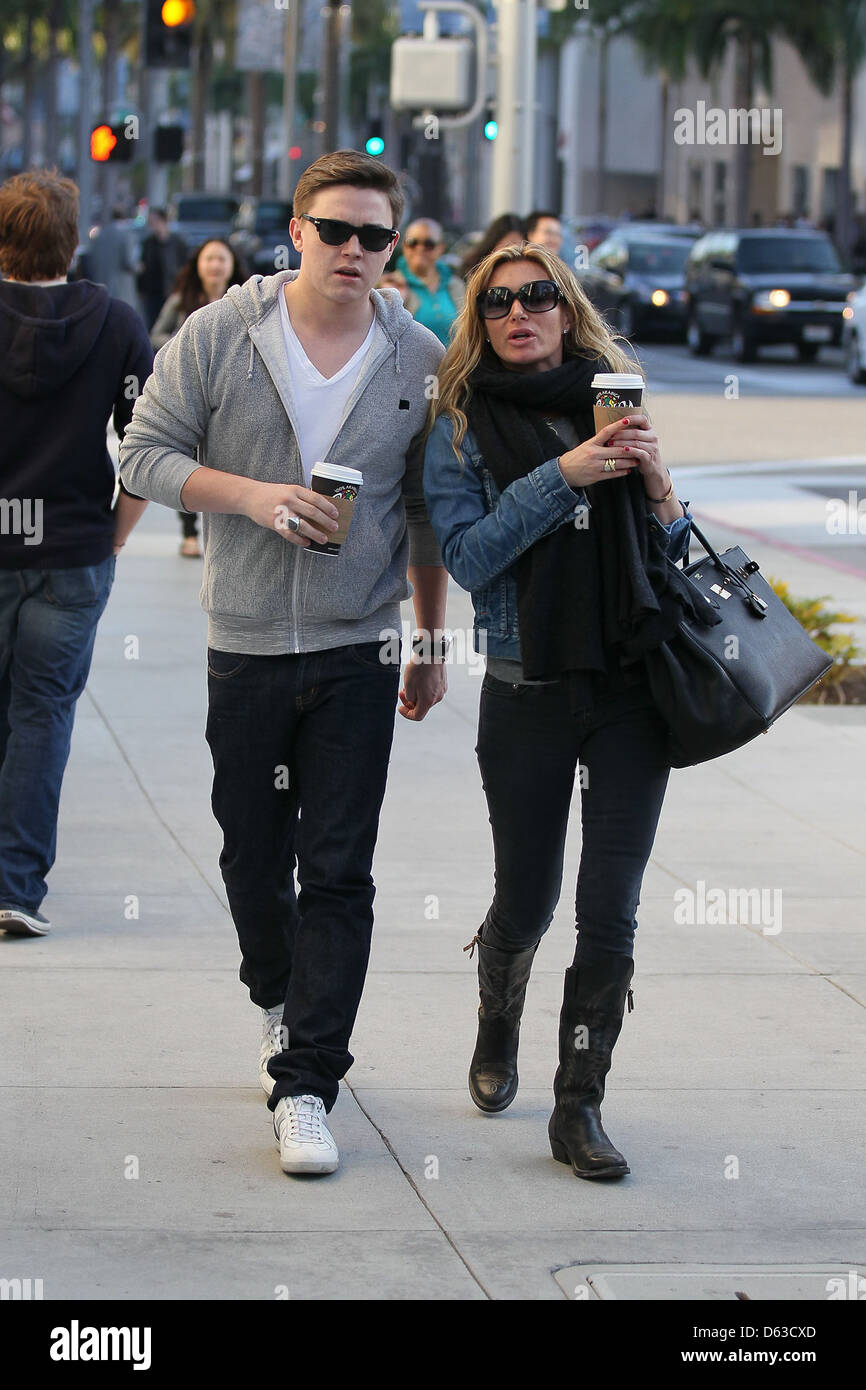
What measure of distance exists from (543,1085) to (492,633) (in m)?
1.17

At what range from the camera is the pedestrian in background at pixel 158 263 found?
22266mm

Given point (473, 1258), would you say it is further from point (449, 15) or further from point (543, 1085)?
point (449, 15)

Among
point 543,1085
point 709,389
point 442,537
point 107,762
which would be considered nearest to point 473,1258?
point 543,1085

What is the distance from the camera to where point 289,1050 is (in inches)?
179

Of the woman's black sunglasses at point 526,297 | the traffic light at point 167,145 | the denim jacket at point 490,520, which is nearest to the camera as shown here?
the denim jacket at point 490,520

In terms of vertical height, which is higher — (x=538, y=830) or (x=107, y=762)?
(x=538, y=830)

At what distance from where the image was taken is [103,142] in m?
23.5

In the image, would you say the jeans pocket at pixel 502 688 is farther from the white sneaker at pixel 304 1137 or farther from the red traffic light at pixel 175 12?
the red traffic light at pixel 175 12

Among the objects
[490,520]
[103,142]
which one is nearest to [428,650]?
[490,520]

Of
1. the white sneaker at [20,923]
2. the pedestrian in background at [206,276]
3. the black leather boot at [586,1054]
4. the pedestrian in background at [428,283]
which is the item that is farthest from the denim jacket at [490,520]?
the pedestrian in background at [206,276]

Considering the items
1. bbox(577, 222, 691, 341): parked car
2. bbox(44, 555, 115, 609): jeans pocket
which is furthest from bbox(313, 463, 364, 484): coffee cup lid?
bbox(577, 222, 691, 341): parked car

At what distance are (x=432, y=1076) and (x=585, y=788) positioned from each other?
0.96 m

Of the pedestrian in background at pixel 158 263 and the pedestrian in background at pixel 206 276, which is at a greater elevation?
the pedestrian in background at pixel 206 276

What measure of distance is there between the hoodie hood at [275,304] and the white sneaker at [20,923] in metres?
2.14
